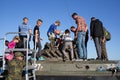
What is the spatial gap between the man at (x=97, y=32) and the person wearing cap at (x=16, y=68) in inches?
123

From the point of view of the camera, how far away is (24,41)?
417 inches

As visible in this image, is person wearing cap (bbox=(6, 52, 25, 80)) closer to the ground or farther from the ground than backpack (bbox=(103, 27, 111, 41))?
closer to the ground

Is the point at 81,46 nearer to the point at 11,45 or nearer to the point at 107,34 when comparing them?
the point at 107,34

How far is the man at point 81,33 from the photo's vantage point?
11.4 metres

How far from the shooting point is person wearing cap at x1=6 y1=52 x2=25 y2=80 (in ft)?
31.1

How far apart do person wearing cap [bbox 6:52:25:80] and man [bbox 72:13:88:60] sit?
2.67m

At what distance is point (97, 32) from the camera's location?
37.6 feet

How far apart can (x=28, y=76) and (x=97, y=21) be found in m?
3.53

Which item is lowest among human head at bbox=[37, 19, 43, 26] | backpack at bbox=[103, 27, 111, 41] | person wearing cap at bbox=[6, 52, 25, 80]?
person wearing cap at bbox=[6, 52, 25, 80]

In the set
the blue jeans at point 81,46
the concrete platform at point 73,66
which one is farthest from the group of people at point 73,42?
the concrete platform at point 73,66

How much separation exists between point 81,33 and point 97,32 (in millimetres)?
592

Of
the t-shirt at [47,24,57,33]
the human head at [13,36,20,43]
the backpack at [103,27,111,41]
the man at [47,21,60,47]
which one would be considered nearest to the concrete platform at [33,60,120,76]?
the human head at [13,36,20,43]

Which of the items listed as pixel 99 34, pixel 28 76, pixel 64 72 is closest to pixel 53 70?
pixel 64 72

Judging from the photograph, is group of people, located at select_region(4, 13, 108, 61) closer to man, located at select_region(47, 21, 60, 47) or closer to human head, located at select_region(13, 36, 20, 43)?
human head, located at select_region(13, 36, 20, 43)
